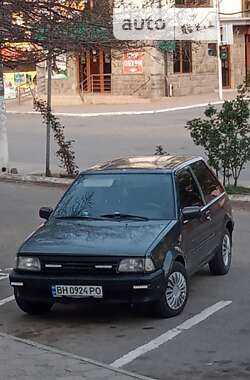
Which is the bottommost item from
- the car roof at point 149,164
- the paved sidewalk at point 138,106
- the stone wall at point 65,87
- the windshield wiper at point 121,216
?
the windshield wiper at point 121,216

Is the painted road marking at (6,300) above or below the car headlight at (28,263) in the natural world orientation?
below

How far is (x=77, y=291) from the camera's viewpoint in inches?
299

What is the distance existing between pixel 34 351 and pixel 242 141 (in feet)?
32.5

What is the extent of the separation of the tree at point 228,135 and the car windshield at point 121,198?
7.22 meters

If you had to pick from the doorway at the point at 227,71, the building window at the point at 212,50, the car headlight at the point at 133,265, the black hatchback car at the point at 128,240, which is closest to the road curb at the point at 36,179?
the black hatchback car at the point at 128,240

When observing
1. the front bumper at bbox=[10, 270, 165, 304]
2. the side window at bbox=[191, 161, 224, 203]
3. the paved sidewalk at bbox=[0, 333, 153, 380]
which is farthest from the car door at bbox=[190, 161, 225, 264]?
the paved sidewalk at bbox=[0, 333, 153, 380]

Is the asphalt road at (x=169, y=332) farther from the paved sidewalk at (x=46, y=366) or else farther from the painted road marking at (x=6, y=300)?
the paved sidewalk at (x=46, y=366)

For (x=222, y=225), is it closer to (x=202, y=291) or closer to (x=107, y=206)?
(x=202, y=291)

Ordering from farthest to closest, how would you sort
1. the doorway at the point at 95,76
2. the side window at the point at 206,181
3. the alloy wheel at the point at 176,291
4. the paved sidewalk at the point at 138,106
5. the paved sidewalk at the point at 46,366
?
1. the doorway at the point at 95,76
2. the paved sidewalk at the point at 138,106
3. the side window at the point at 206,181
4. the alloy wheel at the point at 176,291
5. the paved sidewalk at the point at 46,366

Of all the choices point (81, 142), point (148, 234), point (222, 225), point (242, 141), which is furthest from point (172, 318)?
point (81, 142)

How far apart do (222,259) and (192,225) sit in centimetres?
130

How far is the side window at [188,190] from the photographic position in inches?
349

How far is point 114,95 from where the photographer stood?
50625 mm

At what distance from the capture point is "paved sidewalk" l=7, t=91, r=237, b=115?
43.4 meters
